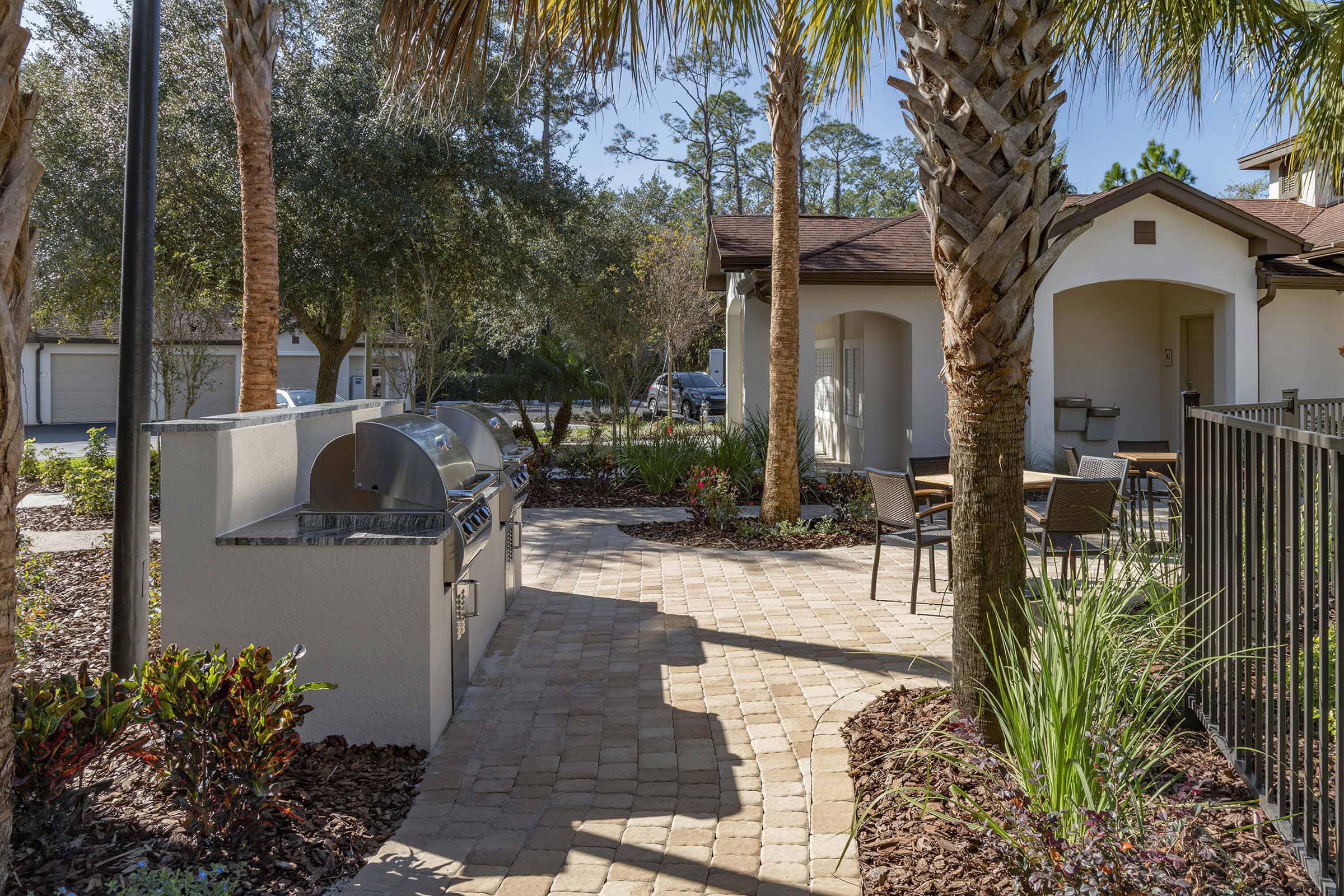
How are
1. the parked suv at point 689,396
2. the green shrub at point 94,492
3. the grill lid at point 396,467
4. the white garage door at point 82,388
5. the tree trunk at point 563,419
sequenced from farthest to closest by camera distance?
the white garage door at point 82,388
the parked suv at point 689,396
the tree trunk at point 563,419
the green shrub at point 94,492
the grill lid at point 396,467

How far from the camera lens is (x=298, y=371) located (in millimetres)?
35875

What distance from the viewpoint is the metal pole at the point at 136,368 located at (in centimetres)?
476

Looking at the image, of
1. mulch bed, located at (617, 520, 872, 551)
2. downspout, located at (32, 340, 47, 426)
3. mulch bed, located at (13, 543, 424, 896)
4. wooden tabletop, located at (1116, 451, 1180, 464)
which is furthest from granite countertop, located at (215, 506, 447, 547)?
downspout, located at (32, 340, 47, 426)

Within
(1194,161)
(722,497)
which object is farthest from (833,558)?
(1194,161)

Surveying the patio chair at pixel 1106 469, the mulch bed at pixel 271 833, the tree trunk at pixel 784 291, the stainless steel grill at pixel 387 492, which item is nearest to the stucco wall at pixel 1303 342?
the patio chair at pixel 1106 469

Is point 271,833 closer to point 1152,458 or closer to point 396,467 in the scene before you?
point 396,467

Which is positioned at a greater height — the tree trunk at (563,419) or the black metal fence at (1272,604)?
the tree trunk at (563,419)

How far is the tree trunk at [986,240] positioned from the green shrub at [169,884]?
289cm

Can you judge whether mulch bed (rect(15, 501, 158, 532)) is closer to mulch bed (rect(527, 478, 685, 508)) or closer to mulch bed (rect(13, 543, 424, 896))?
mulch bed (rect(527, 478, 685, 508))

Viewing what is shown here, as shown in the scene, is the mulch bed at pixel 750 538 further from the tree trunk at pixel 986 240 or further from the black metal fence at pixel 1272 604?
the tree trunk at pixel 986 240

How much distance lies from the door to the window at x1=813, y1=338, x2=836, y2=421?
5975 millimetres

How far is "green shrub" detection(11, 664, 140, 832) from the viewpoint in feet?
10.5

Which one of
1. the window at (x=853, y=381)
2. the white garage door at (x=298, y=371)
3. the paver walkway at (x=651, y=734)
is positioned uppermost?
the white garage door at (x=298, y=371)

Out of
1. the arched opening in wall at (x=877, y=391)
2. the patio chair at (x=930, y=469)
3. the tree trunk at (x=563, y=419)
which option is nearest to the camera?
the patio chair at (x=930, y=469)
